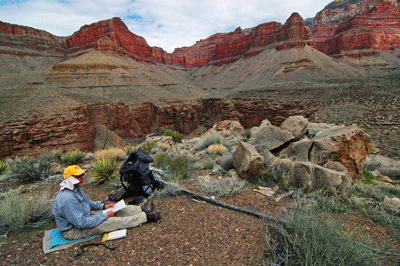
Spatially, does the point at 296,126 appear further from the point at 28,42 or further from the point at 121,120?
the point at 28,42

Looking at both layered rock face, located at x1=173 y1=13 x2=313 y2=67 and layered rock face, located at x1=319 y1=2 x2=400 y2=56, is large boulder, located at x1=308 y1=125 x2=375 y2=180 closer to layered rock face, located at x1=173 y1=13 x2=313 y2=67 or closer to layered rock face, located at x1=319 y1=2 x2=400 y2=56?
layered rock face, located at x1=173 y1=13 x2=313 y2=67

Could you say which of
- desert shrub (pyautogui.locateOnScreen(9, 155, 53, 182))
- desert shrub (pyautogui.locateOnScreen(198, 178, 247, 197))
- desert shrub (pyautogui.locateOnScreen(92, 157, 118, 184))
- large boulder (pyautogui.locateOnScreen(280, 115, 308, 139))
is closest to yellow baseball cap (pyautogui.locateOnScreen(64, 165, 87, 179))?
desert shrub (pyautogui.locateOnScreen(92, 157, 118, 184))

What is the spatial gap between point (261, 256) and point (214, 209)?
146 cm

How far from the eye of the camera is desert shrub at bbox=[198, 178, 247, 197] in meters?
4.47

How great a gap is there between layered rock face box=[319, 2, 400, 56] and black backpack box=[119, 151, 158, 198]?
8819 centimetres

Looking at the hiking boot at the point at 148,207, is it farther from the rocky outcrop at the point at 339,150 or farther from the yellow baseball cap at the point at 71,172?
the rocky outcrop at the point at 339,150

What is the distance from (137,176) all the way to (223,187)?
207 cm

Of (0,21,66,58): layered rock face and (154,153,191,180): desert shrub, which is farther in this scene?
(0,21,66,58): layered rock face

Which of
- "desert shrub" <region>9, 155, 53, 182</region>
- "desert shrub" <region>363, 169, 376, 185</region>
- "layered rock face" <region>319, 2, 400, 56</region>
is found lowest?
"desert shrub" <region>363, 169, 376, 185</region>

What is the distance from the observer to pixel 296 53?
51250 mm

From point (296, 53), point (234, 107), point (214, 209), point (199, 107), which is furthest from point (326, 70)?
point (214, 209)

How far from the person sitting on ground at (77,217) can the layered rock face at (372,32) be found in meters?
89.3

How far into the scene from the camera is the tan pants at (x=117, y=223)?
291 centimetres

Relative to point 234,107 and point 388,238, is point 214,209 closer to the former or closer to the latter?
point 388,238
